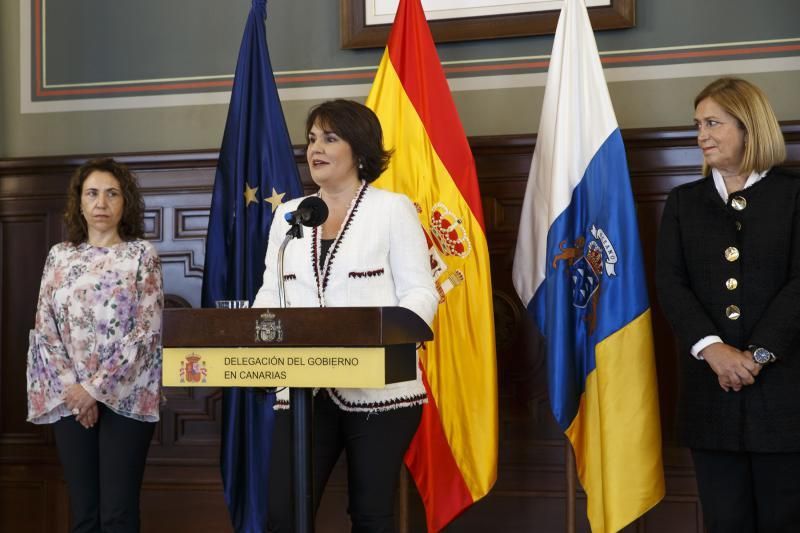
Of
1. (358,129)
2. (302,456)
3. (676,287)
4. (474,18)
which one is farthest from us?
(474,18)

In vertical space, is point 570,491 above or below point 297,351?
below

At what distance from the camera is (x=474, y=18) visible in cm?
374

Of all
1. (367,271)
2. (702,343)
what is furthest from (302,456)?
(702,343)

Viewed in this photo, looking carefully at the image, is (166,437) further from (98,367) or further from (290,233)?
(290,233)

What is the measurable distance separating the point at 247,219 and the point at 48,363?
0.84 m

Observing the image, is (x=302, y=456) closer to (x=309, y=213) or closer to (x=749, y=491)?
(x=309, y=213)

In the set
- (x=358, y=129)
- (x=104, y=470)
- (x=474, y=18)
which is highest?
(x=474, y=18)

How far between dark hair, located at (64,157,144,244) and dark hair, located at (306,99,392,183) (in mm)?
1173

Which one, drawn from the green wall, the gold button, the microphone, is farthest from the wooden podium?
the green wall

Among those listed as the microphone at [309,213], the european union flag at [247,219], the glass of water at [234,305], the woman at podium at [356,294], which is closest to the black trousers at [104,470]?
the european union flag at [247,219]

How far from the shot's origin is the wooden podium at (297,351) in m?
1.82

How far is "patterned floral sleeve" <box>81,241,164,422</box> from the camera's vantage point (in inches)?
119

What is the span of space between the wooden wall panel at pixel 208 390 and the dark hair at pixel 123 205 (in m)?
0.53

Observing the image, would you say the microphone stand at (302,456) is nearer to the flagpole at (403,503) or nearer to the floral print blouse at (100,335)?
the floral print blouse at (100,335)
